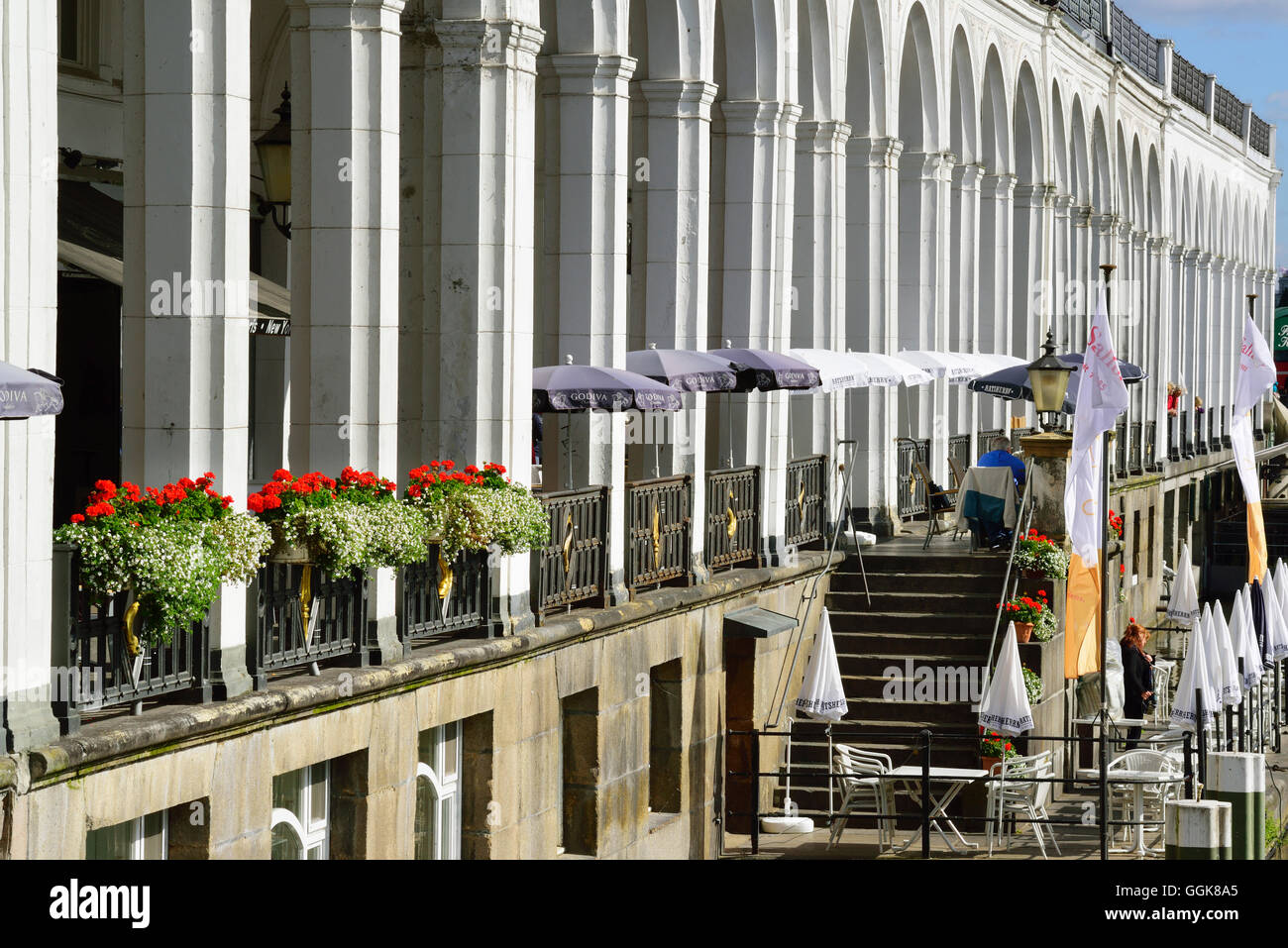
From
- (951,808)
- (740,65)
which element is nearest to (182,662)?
(951,808)

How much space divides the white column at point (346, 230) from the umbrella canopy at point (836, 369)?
27.5ft

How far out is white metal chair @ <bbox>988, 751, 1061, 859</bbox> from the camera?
20.5m

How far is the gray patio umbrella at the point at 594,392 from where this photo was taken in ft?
61.4

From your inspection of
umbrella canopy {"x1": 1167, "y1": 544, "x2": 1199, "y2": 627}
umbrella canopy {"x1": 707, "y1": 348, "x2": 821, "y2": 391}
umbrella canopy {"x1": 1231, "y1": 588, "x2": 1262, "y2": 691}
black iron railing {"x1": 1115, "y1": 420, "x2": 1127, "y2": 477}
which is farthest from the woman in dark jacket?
black iron railing {"x1": 1115, "y1": 420, "x2": 1127, "y2": 477}

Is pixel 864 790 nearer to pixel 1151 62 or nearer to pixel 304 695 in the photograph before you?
pixel 304 695

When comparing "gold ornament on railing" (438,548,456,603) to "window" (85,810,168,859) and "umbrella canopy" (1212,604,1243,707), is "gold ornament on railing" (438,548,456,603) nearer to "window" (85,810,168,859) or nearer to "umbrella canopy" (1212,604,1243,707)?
"window" (85,810,168,859)

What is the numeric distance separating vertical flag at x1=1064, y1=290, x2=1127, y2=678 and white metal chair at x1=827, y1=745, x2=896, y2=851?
211 cm

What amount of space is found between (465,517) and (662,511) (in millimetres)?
5083

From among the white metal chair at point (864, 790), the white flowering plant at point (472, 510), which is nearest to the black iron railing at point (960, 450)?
the white metal chair at point (864, 790)

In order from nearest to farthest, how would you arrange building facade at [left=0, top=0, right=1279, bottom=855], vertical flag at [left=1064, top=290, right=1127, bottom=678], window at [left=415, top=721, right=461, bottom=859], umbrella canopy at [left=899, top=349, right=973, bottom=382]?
building facade at [left=0, top=0, right=1279, bottom=855] → window at [left=415, top=721, right=461, bottom=859] → vertical flag at [left=1064, top=290, right=1127, bottom=678] → umbrella canopy at [left=899, top=349, right=973, bottom=382]

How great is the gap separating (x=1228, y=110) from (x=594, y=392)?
5612 cm

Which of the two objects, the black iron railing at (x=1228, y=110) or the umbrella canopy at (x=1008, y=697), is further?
the black iron railing at (x=1228, y=110)

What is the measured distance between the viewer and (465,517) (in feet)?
54.5

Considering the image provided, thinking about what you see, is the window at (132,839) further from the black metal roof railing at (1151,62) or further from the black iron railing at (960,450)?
the black metal roof railing at (1151,62)
